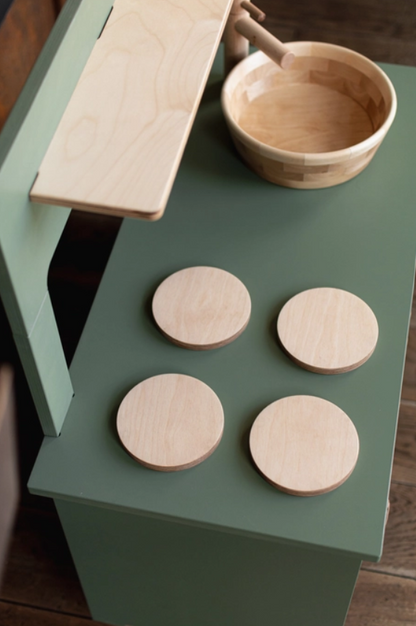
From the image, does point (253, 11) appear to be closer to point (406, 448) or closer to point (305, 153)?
point (305, 153)

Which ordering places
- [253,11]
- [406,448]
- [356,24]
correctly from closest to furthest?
[253,11], [406,448], [356,24]

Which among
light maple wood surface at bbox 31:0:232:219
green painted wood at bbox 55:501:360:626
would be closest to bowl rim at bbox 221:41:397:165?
light maple wood surface at bbox 31:0:232:219

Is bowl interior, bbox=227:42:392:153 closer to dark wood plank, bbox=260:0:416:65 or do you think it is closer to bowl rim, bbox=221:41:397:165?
bowl rim, bbox=221:41:397:165

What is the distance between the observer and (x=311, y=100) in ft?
4.34

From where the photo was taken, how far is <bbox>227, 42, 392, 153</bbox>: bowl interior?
1.26 m

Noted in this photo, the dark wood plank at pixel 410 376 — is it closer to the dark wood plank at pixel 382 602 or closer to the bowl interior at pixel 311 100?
the dark wood plank at pixel 382 602

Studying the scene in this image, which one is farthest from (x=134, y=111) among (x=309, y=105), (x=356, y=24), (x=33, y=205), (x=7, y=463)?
(x=356, y=24)

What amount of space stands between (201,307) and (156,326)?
7cm

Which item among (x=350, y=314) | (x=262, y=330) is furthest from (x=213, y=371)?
(x=350, y=314)

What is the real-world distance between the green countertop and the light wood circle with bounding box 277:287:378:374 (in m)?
0.02

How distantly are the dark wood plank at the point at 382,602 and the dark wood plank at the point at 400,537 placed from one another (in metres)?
0.02

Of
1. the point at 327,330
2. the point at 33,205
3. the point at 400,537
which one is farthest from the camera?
the point at 400,537

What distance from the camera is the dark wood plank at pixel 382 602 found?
135 cm

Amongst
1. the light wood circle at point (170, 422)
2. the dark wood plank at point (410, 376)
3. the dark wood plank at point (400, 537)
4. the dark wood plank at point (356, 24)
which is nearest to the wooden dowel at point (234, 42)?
the light wood circle at point (170, 422)
